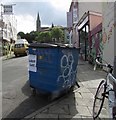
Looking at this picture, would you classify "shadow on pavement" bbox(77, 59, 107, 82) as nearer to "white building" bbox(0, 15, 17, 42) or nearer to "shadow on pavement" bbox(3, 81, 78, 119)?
"shadow on pavement" bbox(3, 81, 78, 119)

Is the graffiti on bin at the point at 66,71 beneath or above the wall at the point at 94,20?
beneath

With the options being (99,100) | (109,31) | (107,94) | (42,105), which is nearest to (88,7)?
(109,31)

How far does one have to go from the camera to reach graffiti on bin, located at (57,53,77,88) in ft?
23.7

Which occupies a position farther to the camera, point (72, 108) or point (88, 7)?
point (88, 7)

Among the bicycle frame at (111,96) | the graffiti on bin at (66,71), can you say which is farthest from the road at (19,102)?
the bicycle frame at (111,96)

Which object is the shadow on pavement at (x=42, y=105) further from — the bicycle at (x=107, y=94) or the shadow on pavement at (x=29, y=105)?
the bicycle at (x=107, y=94)

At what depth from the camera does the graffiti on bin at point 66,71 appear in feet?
23.7

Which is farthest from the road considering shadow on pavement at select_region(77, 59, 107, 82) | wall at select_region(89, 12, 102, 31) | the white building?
the white building

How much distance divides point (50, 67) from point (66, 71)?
25.2 inches

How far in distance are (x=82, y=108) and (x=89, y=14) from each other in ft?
47.8

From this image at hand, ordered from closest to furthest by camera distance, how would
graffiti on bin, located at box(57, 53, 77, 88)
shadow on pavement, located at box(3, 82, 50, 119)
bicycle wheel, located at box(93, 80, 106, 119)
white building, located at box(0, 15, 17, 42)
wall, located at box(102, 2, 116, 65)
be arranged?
bicycle wheel, located at box(93, 80, 106, 119)
shadow on pavement, located at box(3, 82, 50, 119)
graffiti on bin, located at box(57, 53, 77, 88)
wall, located at box(102, 2, 116, 65)
white building, located at box(0, 15, 17, 42)

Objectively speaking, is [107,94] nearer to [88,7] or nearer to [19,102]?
[19,102]

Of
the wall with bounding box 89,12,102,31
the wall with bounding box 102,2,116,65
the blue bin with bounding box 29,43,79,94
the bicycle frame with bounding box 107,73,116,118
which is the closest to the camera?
the bicycle frame with bounding box 107,73,116,118

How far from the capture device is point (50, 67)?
707 cm
